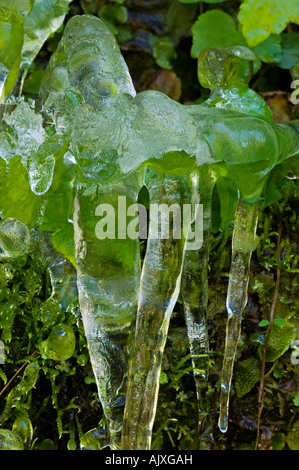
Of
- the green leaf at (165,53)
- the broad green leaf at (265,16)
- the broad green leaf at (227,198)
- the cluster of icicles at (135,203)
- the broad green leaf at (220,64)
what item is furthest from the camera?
the green leaf at (165,53)

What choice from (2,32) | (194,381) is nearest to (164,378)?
(194,381)

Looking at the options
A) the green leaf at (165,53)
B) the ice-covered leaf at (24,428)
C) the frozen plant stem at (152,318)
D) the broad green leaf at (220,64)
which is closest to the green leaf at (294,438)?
the frozen plant stem at (152,318)

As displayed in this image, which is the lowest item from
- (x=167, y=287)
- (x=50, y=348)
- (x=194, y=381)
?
(x=194, y=381)

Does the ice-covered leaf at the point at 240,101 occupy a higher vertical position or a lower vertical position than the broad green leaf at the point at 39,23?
lower

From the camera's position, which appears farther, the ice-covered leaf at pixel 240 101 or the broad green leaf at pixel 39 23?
the broad green leaf at pixel 39 23

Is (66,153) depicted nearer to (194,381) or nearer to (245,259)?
(245,259)

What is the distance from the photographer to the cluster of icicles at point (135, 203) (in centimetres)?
113

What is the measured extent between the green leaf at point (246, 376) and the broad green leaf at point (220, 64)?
78cm

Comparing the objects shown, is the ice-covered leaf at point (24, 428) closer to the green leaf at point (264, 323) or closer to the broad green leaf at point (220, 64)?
the green leaf at point (264, 323)

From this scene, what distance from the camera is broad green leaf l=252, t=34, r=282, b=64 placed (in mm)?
2035

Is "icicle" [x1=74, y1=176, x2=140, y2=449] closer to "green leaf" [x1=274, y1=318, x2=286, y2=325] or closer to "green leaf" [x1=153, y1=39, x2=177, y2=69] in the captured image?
"green leaf" [x1=274, y1=318, x2=286, y2=325]

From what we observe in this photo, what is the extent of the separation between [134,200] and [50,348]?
0.40 m

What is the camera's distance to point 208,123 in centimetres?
124

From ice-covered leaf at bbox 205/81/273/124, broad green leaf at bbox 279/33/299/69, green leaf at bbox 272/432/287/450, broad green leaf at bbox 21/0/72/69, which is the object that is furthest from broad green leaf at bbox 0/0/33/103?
green leaf at bbox 272/432/287/450
